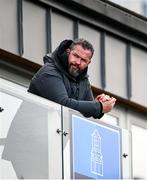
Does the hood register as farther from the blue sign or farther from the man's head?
the blue sign

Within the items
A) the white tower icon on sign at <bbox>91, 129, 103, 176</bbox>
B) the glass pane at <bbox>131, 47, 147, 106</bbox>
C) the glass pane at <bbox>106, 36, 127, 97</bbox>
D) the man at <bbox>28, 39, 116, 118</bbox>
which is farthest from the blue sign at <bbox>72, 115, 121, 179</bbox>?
the glass pane at <bbox>131, 47, 147, 106</bbox>

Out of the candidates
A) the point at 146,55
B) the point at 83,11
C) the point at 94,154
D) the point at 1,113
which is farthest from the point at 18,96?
the point at 146,55

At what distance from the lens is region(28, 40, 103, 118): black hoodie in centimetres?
917

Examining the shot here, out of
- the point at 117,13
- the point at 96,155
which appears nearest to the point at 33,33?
the point at 117,13

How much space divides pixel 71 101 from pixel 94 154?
464 millimetres

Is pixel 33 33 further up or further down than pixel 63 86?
further up

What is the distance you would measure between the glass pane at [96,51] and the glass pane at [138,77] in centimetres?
74

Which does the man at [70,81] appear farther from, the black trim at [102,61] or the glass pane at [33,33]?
→ the black trim at [102,61]

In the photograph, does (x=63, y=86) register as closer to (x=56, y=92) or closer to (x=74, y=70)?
(x=56, y=92)

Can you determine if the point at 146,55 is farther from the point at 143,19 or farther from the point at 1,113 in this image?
the point at 1,113

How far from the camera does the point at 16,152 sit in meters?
8.75

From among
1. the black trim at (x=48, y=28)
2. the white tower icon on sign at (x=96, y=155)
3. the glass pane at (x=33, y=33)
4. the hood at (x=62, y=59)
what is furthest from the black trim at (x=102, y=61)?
the white tower icon on sign at (x=96, y=155)

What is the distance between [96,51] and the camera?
55.0 feet

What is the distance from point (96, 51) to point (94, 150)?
7.39 meters
